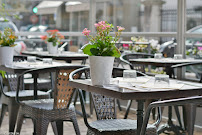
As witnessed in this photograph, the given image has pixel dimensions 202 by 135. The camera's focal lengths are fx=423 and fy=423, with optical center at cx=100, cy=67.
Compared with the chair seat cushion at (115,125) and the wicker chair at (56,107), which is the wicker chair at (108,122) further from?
the wicker chair at (56,107)

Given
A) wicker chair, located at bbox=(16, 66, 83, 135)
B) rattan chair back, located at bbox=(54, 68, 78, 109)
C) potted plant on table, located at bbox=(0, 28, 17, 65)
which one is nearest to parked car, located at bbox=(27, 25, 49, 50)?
potted plant on table, located at bbox=(0, 28, 17, 65)

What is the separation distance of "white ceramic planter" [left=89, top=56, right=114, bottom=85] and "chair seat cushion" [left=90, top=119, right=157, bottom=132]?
0.36 meters

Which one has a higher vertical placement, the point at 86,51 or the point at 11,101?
the point at 86,51

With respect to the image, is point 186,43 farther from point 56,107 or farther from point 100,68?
point 100,68

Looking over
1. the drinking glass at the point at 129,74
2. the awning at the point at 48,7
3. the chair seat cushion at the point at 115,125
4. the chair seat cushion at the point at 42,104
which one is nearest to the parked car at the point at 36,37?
the awning at the point at 48,7

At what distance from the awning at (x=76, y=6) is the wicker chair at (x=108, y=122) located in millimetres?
3702

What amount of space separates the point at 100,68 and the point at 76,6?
15.3 feet

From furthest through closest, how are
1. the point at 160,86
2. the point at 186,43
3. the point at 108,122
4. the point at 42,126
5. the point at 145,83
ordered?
the point at 186,43 → the point at 42,126 → the point at 108,122 → the point at 145,83 → the point at 160,86

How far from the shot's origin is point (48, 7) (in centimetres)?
725

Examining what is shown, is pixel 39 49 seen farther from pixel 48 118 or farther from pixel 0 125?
→ pixel 48 118

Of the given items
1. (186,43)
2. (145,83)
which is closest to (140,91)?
(145,83)

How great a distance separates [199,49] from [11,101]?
8.30 feet

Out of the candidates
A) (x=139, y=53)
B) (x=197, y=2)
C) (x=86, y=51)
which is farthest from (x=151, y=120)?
(x=86, y=51)

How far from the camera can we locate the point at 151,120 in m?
5.72
